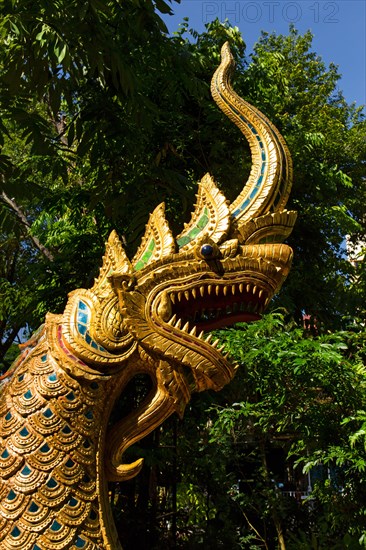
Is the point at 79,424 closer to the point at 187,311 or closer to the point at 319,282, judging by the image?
the point at 187,311

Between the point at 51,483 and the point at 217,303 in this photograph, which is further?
the point at 217,303

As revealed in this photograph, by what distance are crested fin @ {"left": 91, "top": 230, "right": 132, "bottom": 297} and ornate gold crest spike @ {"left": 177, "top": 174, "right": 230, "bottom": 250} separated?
8.0 inches

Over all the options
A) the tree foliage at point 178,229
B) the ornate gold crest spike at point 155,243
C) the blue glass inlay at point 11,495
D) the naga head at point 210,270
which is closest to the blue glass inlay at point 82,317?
the naga head at point 210,270

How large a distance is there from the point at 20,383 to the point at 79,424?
240 millimetres

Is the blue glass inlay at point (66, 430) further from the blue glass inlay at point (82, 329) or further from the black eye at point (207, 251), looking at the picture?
the black eye at point (207, 251)

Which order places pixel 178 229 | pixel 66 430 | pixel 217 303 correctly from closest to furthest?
pixel 66 430 < pixel 217 303 < pixel 178 229

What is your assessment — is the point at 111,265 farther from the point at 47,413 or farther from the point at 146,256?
the point at 47,413

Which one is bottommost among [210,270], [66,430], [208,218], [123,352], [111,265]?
[66,430]

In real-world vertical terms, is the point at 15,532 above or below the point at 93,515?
below

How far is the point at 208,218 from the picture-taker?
7.00 ft

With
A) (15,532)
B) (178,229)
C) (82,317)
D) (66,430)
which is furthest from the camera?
(178,229)

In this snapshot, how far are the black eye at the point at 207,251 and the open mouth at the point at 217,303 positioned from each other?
3.4 inches

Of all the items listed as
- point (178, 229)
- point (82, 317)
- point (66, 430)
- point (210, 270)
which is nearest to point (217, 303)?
point (210, 270)

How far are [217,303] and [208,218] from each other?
0.29 m
